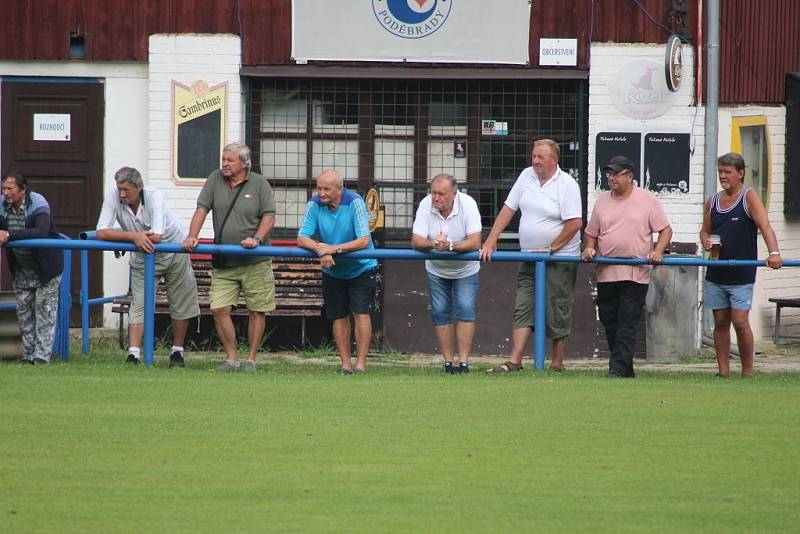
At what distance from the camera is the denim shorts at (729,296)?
37.5ft

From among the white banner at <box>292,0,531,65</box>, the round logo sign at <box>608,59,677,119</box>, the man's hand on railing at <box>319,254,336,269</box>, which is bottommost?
the man's hand on railing at <box>319,254,336,269</box>

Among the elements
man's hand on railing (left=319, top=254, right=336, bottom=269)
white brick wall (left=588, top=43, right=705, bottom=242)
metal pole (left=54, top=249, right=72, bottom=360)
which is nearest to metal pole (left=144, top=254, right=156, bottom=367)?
metal pole (left=54, top=249, right=72, bottom=360)

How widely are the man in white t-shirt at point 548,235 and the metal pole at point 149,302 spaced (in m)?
2.64

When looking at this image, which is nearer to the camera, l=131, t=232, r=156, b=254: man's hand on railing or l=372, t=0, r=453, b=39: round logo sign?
l=131, t=232, r=156, b=254: man's hand on railing

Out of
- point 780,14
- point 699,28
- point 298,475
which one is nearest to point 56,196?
point 699,28

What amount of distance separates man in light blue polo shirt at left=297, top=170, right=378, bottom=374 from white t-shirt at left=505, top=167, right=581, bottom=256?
4.09 ft

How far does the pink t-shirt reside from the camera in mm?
11461

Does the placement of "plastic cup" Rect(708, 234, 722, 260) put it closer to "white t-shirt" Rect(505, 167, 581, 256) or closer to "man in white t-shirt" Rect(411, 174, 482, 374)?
"white t-shirt" Rect(505, 167, 581, 256)

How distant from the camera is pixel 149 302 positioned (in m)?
11.8

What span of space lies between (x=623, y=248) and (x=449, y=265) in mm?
1372

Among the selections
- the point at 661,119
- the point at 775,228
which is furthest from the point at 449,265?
the point at 775,228

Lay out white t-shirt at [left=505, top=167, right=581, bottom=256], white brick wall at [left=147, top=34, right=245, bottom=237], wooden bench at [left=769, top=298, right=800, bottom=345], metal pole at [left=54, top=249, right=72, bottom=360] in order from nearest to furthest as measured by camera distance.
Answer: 1. white t-shirt at [left=505, top=167, right=581, bottom=256]
2. metal pole at [left=54, top=249, right=72, bottom=360]
3. wooden bench at [left=769, top=298, right=800, bottom=345]
4. white brick wall at [left=147, top=34, right=245, bottom=237]

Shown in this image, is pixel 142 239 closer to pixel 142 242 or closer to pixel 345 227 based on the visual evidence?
pixel 142 242

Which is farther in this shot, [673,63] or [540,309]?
[673,63]
